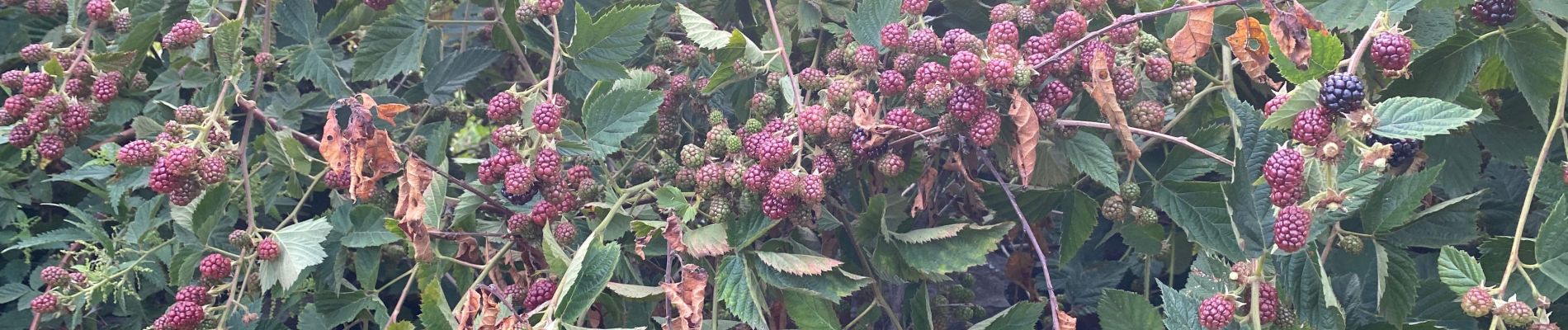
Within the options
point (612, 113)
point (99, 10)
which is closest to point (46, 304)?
point (99, 10)

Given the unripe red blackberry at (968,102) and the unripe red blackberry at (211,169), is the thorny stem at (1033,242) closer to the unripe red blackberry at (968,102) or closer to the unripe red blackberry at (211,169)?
the unripe red blackberry at (968,102)

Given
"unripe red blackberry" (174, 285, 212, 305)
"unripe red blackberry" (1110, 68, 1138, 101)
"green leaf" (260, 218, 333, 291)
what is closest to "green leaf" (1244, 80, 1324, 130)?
"unripe red blackberry" (1110, 68, 1138, 101)

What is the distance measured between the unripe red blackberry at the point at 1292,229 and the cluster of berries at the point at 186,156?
5.12 feet

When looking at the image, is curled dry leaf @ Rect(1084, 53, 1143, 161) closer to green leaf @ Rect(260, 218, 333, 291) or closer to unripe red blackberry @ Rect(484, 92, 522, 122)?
unripe red blackberry @ Rect(484, 92, 522, 122)

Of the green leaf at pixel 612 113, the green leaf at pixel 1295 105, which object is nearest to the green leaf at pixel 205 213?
the green leaf at pixel 612 113

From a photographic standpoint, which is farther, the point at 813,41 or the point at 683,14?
the point at 813,41

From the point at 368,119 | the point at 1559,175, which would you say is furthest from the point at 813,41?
the point at 1559,175

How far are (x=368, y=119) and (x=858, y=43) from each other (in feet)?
2.58

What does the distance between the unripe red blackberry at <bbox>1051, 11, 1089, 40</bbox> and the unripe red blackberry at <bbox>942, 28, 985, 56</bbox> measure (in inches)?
4.5

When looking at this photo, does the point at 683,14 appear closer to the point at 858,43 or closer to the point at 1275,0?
the point at 858,43

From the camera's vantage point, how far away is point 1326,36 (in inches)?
53.0

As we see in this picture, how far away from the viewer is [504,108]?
1649 mm

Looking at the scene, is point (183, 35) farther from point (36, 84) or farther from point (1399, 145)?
point (1399, 145)

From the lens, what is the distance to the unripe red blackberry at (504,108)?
164cm
